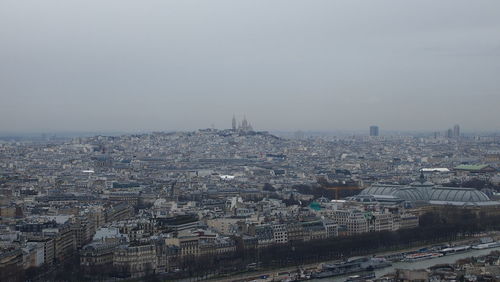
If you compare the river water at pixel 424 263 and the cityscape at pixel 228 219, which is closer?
the river water at pixel 424 263

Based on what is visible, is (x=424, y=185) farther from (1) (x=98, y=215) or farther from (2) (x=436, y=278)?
(2) (x=436, y=278)

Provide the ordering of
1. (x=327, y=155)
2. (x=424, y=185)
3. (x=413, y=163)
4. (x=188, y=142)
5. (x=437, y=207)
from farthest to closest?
(x=188, y=142)
(x=327, y=155)
(x=413, y=163)
(x=424, y=185)
(x=437, y=207)

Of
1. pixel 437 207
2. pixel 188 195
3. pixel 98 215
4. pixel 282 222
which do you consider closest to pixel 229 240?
pixel 282 222

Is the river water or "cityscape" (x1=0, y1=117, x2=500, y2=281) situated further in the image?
"cityscape" (x1=0, y1=117, x2=500, y2=281)

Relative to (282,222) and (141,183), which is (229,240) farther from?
(141,183)

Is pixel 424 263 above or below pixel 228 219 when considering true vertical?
below

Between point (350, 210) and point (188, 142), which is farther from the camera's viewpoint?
point (188, 142)

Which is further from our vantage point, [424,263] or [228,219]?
[228,219]

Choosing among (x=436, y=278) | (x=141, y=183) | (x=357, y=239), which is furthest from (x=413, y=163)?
(x=436, y=278)

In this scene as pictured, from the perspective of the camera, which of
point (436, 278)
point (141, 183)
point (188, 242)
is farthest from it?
point (141, 183)
